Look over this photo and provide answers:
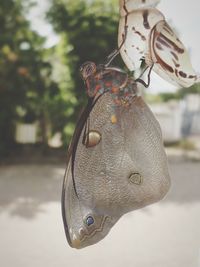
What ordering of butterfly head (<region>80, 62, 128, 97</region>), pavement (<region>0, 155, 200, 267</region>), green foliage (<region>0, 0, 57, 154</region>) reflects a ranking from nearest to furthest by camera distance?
1. butterfly head (<region>80, 62, 128, 97</region>)
2. pavement (<region>0, 155, 200, 267</region>)
3. green foliage (<region>0, 0, 57, 154</region>)

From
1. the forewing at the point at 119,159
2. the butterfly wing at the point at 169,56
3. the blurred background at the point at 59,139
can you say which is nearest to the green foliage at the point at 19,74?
the blurred background at the point at 59,139

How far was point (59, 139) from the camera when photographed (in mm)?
1710

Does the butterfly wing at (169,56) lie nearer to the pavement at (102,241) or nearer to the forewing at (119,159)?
the forewing at (119,159)

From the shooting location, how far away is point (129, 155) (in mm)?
1189

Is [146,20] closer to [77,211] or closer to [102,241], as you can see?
[77,211]

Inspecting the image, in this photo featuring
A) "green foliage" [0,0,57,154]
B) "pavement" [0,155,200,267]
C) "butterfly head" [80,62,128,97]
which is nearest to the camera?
"butterfly head" [80,62,128,97]

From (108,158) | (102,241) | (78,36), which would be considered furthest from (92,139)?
(78,36)

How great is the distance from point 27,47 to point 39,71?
0.36 ft

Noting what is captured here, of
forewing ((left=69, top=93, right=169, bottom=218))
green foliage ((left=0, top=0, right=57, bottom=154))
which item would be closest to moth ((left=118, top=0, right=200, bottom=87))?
forewing ((left=69, top=93, right=169, bottom=218))

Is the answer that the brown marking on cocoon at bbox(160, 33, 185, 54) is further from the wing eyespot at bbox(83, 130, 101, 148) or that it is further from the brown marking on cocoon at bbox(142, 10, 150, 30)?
the wing eyespot at bbox(83, 130, 101, 148)

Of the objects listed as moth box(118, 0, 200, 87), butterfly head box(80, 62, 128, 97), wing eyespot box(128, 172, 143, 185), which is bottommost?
wing eyespot box(128, 172, 143, 185)

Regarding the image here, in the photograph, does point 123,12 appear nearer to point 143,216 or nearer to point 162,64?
point 162,64

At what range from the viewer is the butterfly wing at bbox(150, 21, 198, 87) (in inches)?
45.0

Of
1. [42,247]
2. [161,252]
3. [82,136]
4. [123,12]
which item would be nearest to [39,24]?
[123,12]
